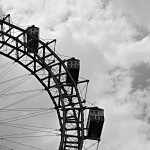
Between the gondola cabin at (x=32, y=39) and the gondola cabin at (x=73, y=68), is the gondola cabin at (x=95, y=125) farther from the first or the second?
the gondola cabin at (x=32, y=39)

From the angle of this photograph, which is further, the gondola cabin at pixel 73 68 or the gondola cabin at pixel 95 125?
the gondola cabin at pixel 73 68

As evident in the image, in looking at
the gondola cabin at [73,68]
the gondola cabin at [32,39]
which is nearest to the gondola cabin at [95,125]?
the gondola cabin at [73,68]

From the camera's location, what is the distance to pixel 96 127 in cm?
3559

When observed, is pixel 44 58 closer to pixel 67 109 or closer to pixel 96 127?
pixel 67 109

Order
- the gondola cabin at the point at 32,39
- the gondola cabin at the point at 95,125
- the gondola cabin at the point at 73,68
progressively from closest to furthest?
the gondola cabin at the point at 95,125
the gondola cabin at the point at 32,39
the gondola cabin at the point at 73,68

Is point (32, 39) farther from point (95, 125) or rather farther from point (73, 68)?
point (95, 125)

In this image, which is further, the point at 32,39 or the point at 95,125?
the point at 32,39

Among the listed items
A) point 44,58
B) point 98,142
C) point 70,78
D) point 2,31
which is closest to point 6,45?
point 2,31

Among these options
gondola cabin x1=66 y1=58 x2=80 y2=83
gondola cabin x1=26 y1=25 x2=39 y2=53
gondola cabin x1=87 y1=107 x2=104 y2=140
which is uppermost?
gondola cabin x1=26 y1=25 x2=39 y2=53

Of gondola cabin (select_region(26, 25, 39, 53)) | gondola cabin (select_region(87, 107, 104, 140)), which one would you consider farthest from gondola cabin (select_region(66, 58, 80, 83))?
gondola cabin (select_region(87, 107, 104, 140))

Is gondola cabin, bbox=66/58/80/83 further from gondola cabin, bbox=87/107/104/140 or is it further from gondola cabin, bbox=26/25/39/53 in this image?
gondola cabin, bbox=87/107/104/140

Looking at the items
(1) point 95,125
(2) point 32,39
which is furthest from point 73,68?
(1) point 95,125

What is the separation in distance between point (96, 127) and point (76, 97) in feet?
12.0

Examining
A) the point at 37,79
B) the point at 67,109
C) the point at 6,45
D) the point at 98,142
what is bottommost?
the point at 98,142
